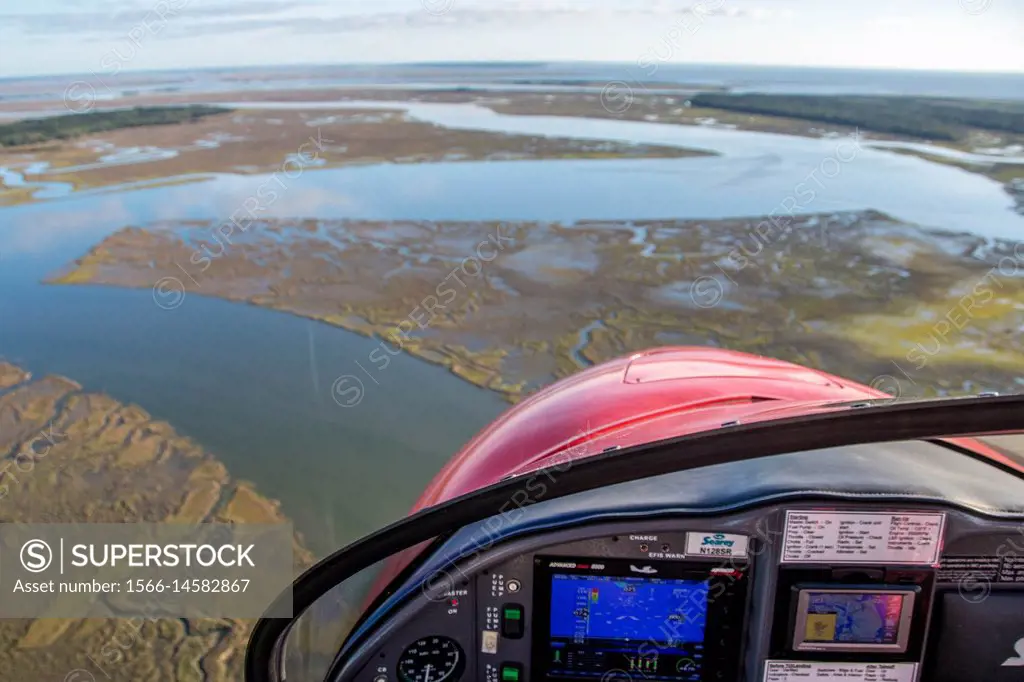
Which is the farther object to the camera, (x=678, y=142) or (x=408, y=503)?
(x=678, y=142)

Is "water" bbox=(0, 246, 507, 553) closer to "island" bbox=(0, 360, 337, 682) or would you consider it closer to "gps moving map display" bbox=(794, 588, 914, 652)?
"island" bbox=(0, 360, 337, 682)

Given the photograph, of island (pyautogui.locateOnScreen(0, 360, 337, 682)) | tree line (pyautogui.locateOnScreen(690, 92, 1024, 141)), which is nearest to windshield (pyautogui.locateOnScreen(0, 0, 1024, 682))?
island (pyautogui.locateOnScreen(0, 360, 337, 682))

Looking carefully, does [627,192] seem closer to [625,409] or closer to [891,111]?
[625,409]

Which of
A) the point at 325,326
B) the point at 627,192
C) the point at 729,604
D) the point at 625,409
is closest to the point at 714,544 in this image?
the point at 729,604

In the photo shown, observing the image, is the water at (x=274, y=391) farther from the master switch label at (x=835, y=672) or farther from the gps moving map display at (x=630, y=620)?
the master switch label at (x=835, y=672)

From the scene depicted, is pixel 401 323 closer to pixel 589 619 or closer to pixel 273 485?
pixel 273 485

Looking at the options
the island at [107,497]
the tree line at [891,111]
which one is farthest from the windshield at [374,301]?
the tree line at [891,111]

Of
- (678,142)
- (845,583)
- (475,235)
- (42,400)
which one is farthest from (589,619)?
(678,142)
